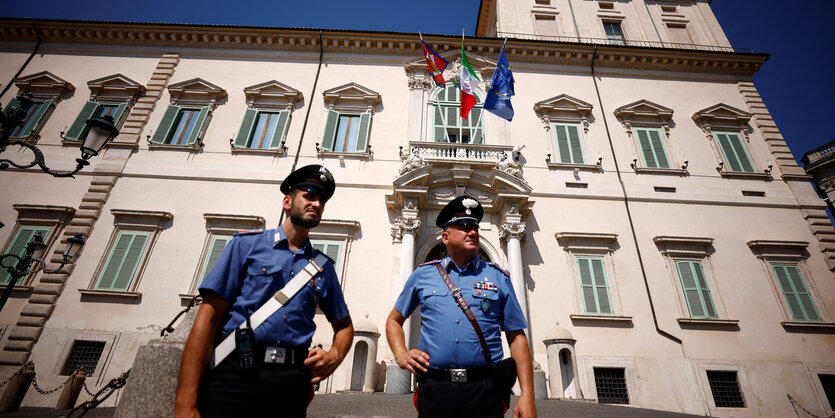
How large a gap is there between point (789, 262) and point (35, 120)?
913 inches

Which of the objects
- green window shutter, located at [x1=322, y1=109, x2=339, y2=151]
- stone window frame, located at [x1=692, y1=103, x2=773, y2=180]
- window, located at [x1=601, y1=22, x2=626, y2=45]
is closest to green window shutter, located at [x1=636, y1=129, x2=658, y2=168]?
stone window frame, located at [x1=692, y1=103, x2=773, y2=180]

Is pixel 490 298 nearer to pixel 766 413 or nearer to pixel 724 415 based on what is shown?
pixel 724 415

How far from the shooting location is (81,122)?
11414 mm

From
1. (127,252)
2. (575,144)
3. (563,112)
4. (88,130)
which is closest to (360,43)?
(563,112)

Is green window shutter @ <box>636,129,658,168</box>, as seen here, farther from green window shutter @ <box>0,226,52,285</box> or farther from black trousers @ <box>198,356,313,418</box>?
green window shutter @ <box>0,226,52,285</box>

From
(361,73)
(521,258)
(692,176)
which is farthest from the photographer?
(361,73)

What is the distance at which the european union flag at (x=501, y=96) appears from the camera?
1041cm

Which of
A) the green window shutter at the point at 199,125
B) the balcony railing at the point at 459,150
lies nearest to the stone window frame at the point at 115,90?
the green window shutter at the point at 199,125

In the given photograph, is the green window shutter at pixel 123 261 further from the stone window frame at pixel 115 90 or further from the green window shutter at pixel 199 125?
the stone window frame at pixel 115 90

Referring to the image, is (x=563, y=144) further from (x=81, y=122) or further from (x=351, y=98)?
(x=81, y=122)

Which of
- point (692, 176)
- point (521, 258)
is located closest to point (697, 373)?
point (521, 258)

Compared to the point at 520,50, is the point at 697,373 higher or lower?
lower

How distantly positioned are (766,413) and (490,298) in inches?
409

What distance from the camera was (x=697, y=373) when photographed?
8508 mm
